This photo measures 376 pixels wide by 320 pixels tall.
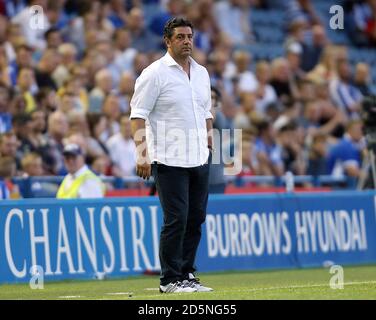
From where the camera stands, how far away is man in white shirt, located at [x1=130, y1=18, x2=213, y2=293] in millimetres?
11633

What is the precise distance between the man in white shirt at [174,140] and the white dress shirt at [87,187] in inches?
158

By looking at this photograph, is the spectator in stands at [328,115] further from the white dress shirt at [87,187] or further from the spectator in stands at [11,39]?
the white dress shirt at [87,187]

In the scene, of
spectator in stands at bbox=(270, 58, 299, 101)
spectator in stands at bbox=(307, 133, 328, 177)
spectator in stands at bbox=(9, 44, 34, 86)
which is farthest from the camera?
spectator in stands at bbox=(270, 58, 299, 101)

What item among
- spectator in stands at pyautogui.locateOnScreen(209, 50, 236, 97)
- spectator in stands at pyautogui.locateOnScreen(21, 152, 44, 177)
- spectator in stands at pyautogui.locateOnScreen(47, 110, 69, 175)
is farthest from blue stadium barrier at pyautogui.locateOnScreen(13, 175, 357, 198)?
spectator in stands at pyautogui.locateOnScreen(209, 50, 236, 97)

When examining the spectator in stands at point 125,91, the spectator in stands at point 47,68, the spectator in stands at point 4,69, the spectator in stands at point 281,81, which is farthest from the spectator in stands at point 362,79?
the spectator in stands at point 4,69

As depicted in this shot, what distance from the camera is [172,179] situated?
11.7m

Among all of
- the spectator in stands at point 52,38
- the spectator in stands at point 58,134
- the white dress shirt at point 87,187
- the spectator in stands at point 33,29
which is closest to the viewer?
the white dress shirt at point 87,187

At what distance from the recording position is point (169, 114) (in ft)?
38.5

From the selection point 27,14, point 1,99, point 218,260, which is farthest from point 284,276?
point 27,14

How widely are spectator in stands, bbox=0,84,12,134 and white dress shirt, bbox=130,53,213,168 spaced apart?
583 centimetres

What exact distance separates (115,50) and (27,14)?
68.6 inches

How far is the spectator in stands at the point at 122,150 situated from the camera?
61.3ft

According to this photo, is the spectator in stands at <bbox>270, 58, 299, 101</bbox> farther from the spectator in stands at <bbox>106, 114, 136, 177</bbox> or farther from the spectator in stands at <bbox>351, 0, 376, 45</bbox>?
the spectator in stands at <bbox>106, 114, 136, 177</bbox>
